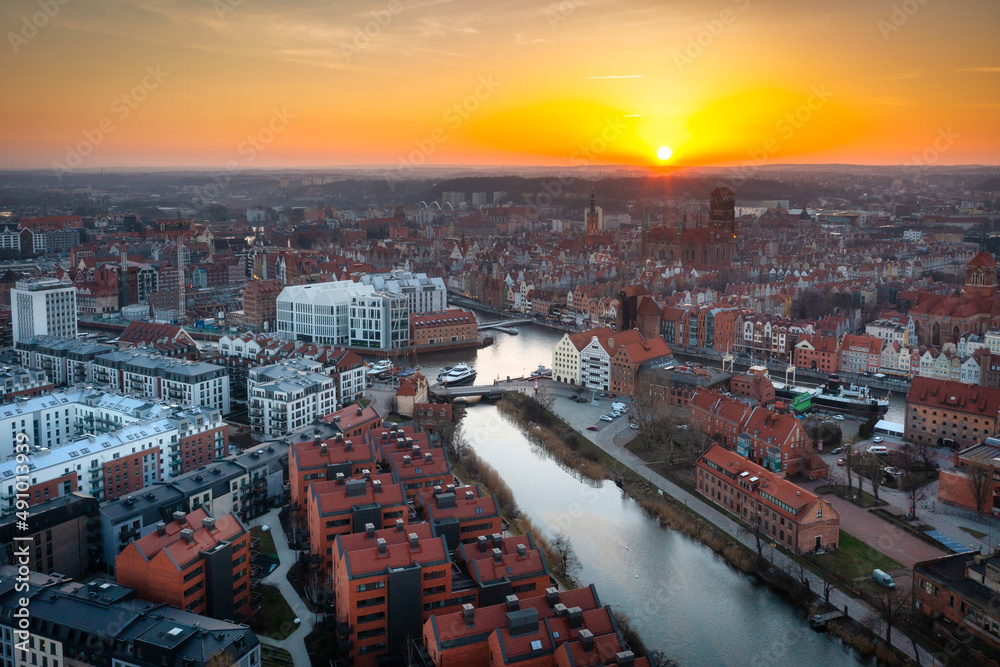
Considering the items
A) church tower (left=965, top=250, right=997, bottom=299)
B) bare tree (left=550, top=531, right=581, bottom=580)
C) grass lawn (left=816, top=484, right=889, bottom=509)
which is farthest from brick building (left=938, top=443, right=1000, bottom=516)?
church tower (left=965, top=250, right=997, bottom=299)

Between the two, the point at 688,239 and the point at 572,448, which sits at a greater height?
the point at 688,239

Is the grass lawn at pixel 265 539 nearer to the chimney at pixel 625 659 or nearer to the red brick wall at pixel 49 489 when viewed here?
the red brick wall at pixel 49 489

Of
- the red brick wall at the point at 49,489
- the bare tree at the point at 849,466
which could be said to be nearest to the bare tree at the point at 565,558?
the bare tree at the point at 849,466

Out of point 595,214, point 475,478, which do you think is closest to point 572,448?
point 475,478

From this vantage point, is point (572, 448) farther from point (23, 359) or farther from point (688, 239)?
point (688, 239)

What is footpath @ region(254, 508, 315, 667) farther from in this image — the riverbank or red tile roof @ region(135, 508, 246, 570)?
the riverbank

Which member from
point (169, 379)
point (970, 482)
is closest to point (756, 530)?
point (970, 482)
